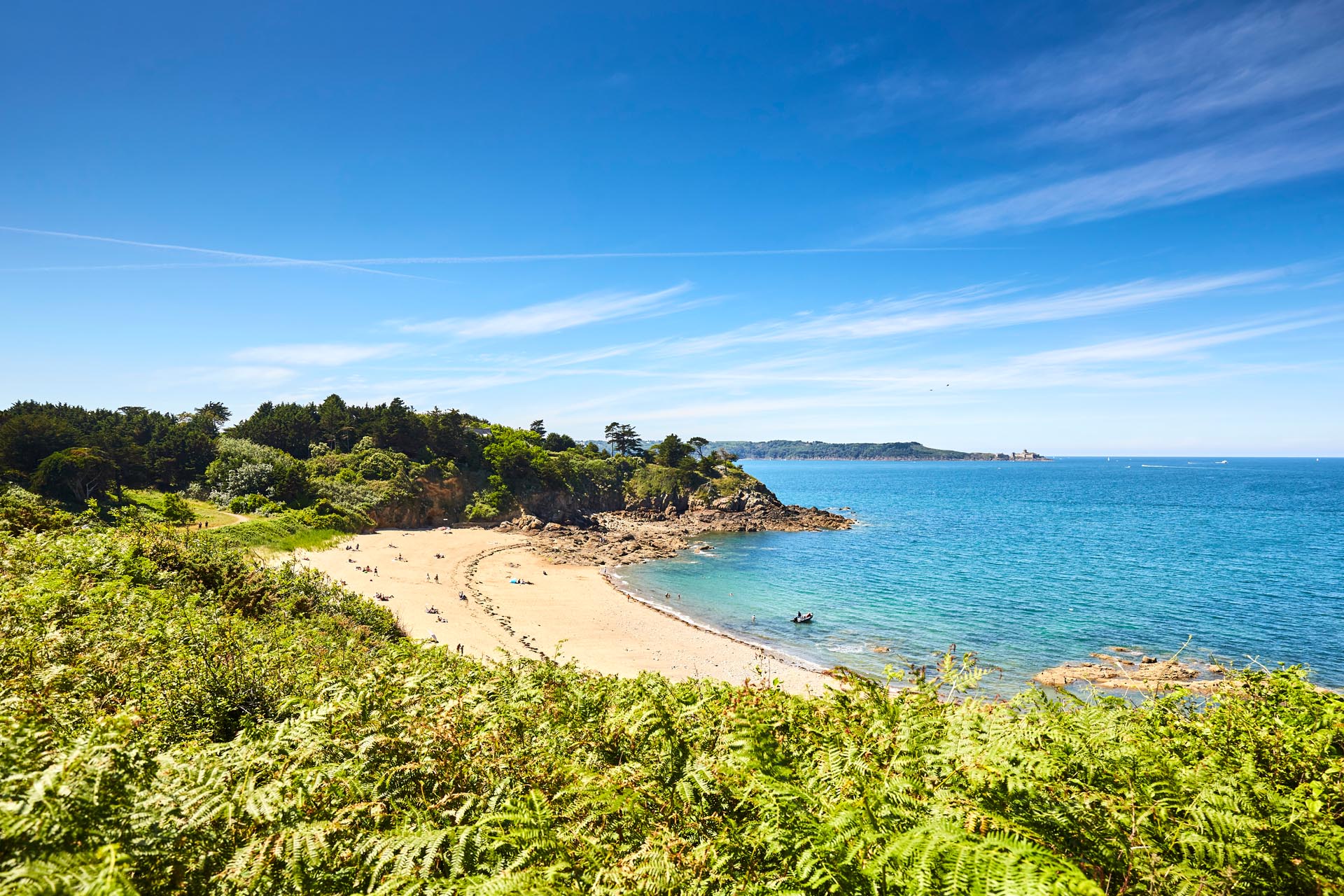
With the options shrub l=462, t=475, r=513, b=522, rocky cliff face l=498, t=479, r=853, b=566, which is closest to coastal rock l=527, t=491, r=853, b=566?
rocky cliff face l=498, t=479, r=853, b=566

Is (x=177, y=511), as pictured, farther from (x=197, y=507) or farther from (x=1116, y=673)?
(x=1116, y=673)

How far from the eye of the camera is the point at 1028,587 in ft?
157

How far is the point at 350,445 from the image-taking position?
74062 millimetres

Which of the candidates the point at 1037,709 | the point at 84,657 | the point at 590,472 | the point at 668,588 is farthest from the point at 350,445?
the point at 1037,709

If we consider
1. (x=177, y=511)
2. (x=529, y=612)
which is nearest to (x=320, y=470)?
(x=177, y=511)

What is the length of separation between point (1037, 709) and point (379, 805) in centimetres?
687

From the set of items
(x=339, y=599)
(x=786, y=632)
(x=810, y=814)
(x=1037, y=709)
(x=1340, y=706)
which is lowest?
(x=786, y=632)

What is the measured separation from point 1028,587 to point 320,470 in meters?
69.8

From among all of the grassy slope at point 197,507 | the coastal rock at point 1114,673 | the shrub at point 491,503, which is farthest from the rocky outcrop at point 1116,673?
the shrub at point 491,503

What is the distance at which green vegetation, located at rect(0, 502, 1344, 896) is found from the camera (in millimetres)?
2754

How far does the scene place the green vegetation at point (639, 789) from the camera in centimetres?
275

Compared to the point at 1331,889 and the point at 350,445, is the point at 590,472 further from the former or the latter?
the point at 1331,889

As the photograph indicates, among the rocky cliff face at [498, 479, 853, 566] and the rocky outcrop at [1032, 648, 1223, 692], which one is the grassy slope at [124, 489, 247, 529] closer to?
the rocky cliff face at [498, 479, 853, 566]

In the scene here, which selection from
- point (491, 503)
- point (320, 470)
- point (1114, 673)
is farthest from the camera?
point (491, 503)
